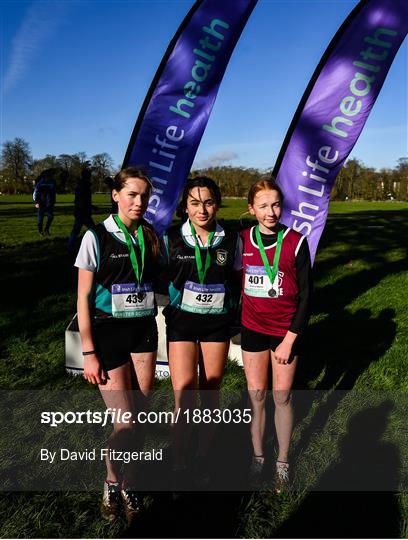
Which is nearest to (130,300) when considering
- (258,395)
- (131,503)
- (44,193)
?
(258,395)

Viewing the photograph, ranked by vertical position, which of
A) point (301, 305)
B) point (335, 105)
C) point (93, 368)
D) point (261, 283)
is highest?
point (335, 105)

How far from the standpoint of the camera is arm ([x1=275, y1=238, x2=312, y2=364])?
8.21 feet

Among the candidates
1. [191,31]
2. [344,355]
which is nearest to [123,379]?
[344,355]

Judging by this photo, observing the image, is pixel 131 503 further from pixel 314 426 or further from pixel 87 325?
pixel 314 426

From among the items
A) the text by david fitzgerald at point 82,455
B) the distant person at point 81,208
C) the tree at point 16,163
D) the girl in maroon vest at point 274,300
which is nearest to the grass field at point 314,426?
the text by david fitzgerald at point 82,455

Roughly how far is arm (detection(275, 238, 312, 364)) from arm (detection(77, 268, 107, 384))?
1042 millimetres

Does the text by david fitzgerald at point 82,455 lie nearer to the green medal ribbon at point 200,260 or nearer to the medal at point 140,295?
the medal at point 140,295

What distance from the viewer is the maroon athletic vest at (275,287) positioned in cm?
253

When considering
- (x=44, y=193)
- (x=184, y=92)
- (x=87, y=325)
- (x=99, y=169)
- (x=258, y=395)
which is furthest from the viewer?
(x=99, y=169)

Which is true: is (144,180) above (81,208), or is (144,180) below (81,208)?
above

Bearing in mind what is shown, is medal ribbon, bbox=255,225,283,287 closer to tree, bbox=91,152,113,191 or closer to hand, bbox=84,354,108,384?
hand, bbox=84,354,108,384

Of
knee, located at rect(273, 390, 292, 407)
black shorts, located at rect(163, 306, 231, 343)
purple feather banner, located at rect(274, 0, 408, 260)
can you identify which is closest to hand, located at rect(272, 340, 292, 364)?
knee, located at rect(273, 390, 292, 407)

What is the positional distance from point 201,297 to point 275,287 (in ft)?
1.46

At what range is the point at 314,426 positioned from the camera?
3445mm
